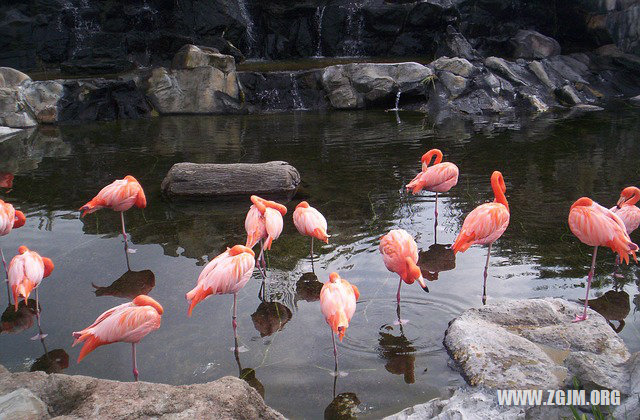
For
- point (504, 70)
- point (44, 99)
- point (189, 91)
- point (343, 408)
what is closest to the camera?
point (343, 408)

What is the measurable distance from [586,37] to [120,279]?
53.4ft

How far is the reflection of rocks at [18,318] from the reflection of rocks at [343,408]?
2.18m

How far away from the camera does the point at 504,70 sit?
1422 centimetres

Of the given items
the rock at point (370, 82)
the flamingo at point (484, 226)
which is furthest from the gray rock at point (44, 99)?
the flamingo at point (484, 226)

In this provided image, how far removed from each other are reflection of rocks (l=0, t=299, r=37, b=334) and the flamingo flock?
0.11 meters

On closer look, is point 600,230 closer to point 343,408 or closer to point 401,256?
point 401,256

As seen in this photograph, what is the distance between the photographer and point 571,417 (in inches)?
98.1

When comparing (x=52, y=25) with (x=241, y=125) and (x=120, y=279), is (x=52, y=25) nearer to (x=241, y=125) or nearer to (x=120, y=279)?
(x=241, y=125)

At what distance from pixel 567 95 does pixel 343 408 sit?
12867mm

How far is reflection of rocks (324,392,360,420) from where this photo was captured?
302cm

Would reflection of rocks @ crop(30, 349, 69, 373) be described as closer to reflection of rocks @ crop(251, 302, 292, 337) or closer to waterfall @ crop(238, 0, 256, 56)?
reflection of rocks @ crop(251, 302, 292, 337)

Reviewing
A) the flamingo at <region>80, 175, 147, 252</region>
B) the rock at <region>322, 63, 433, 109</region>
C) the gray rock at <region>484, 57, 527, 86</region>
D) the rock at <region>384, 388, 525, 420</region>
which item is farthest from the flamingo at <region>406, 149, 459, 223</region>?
the gray rock at <region>484, 57, 527, 86</region>

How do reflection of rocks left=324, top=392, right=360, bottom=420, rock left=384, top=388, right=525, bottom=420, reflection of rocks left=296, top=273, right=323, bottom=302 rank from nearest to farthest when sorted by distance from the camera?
1. rock left=384, top=388, right=525, bottom=420
2. reflection of rocks left=324, top=392, right=360, bottom=420
3. reflection of rocks left=296, top=273, right=323, bottom=302

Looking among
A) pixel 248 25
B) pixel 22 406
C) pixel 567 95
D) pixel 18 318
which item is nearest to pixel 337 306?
pixel 22 406
